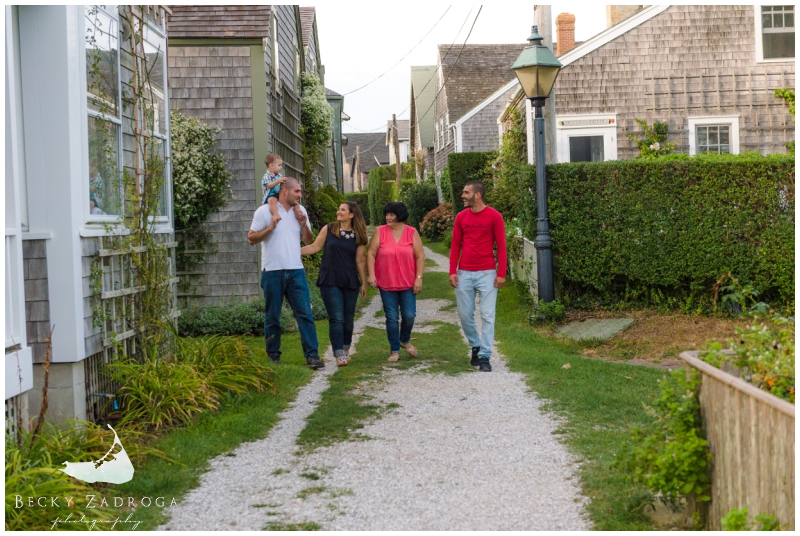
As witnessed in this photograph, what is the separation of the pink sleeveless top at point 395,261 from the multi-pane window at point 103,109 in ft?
9.40

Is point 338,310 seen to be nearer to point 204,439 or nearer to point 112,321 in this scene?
point 112,321

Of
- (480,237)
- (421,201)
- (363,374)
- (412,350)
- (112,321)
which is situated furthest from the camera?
(421,201)

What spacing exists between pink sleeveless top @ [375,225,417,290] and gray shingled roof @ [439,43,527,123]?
23.7 m

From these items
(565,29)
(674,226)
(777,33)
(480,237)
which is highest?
(565,29)

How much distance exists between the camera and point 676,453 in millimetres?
3719

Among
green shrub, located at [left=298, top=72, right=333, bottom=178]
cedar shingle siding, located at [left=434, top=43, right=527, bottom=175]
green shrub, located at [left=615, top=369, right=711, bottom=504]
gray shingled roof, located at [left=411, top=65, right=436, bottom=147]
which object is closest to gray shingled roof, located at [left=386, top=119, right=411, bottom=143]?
gray shingled roof, located at [left=411, top=65, right=436, bottom=147]

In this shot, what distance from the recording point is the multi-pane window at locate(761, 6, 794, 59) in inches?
628

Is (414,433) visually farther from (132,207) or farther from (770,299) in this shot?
(770,299)

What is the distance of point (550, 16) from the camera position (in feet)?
37.0

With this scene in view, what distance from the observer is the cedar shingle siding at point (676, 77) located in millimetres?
16047

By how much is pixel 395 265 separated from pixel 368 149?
66610 mm

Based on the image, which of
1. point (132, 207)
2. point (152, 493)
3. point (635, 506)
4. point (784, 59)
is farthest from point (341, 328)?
point (784, 59)

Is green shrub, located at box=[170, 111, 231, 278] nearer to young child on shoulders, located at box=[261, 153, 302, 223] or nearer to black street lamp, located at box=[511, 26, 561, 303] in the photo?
young child on shoulders, located at box=[261, 153, 302, 223]

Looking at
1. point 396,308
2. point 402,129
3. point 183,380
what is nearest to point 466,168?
point 396,308
